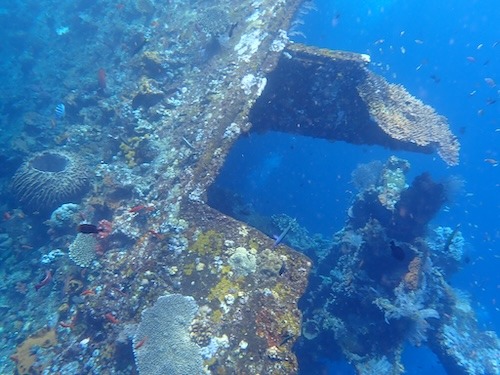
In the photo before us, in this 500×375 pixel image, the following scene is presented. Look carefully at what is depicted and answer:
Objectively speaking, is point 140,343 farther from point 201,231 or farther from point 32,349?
point 32,349

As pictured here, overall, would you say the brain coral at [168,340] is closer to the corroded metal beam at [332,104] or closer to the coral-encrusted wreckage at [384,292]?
the coral-encrusted wreckage at [384,292]

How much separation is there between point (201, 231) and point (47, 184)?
5488 millimetres

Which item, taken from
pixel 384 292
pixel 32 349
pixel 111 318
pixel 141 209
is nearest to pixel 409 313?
pixel 384 292

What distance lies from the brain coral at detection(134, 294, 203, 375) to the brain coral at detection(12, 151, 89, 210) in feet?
17.5

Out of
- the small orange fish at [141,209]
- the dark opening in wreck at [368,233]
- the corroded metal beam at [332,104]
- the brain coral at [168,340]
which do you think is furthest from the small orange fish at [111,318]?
the corroded metal beam at [332,104]

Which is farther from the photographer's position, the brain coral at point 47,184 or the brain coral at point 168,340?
the brain coral at point 47,184

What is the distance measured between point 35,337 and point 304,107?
7.61m

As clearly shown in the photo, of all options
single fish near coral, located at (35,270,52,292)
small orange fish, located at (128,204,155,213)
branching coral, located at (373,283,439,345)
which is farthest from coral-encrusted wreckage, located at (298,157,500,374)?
single fish near coral, located at (35,270,52,292)

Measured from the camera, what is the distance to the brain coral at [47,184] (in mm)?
9094

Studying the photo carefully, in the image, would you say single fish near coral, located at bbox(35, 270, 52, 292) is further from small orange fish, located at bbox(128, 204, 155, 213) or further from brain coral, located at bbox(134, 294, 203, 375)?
brain coral, located at bbox(134, 294, 203, 375)

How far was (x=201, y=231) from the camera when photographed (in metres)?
6.46

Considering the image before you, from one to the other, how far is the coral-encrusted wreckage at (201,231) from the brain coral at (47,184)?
45mm

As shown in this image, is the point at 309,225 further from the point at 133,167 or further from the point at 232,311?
the point at 232,311

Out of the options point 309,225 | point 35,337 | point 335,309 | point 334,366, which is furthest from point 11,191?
→ point 309,225
